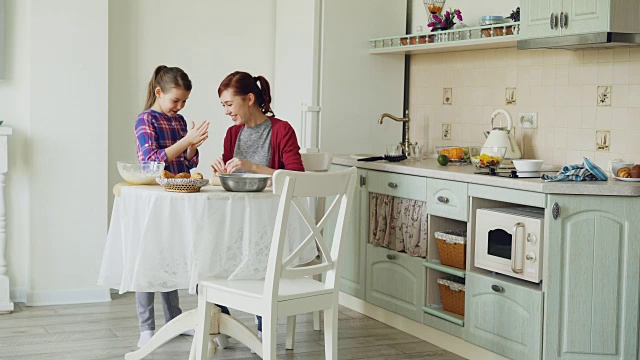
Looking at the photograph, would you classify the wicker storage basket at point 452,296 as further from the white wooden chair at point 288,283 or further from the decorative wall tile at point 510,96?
the decorative wall tile at point 510,96

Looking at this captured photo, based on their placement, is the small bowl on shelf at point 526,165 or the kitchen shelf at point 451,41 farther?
the kitchen shelf at point 451,41

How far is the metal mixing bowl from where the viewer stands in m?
3.56

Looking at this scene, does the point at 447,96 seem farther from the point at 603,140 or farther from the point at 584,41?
the point at 584,41

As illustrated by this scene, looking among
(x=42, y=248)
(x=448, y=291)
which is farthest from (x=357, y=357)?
(x=42, y=248)

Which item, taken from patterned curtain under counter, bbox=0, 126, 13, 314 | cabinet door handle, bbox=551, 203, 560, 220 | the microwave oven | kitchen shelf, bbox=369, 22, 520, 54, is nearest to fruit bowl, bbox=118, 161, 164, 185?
patterned curtain under counter, bbox=0, 126, 13, 314

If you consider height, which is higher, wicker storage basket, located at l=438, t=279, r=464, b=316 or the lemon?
the lemon

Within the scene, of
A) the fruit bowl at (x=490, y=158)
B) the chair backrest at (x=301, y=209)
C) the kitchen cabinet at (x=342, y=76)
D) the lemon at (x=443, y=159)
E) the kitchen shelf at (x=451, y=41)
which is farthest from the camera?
the kitchen cabinet at (x=342, y=76)

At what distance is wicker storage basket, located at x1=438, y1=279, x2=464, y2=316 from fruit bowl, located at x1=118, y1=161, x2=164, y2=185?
1.48 metres

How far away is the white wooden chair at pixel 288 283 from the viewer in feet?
10.3

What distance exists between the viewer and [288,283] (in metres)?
3.46

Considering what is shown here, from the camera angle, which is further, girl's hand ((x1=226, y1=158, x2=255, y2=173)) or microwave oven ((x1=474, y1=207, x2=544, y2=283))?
girl's hand ((x1=226, y1=158, x2=255, y2=173))

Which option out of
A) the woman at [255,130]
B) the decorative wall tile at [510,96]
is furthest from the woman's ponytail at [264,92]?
the decorative wall tile at [510,96]

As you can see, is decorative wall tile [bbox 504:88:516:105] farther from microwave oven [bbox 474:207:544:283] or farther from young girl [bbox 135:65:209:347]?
young girl [bbox 135:65:209:347]

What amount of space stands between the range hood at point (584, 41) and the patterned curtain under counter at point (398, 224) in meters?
0.94
